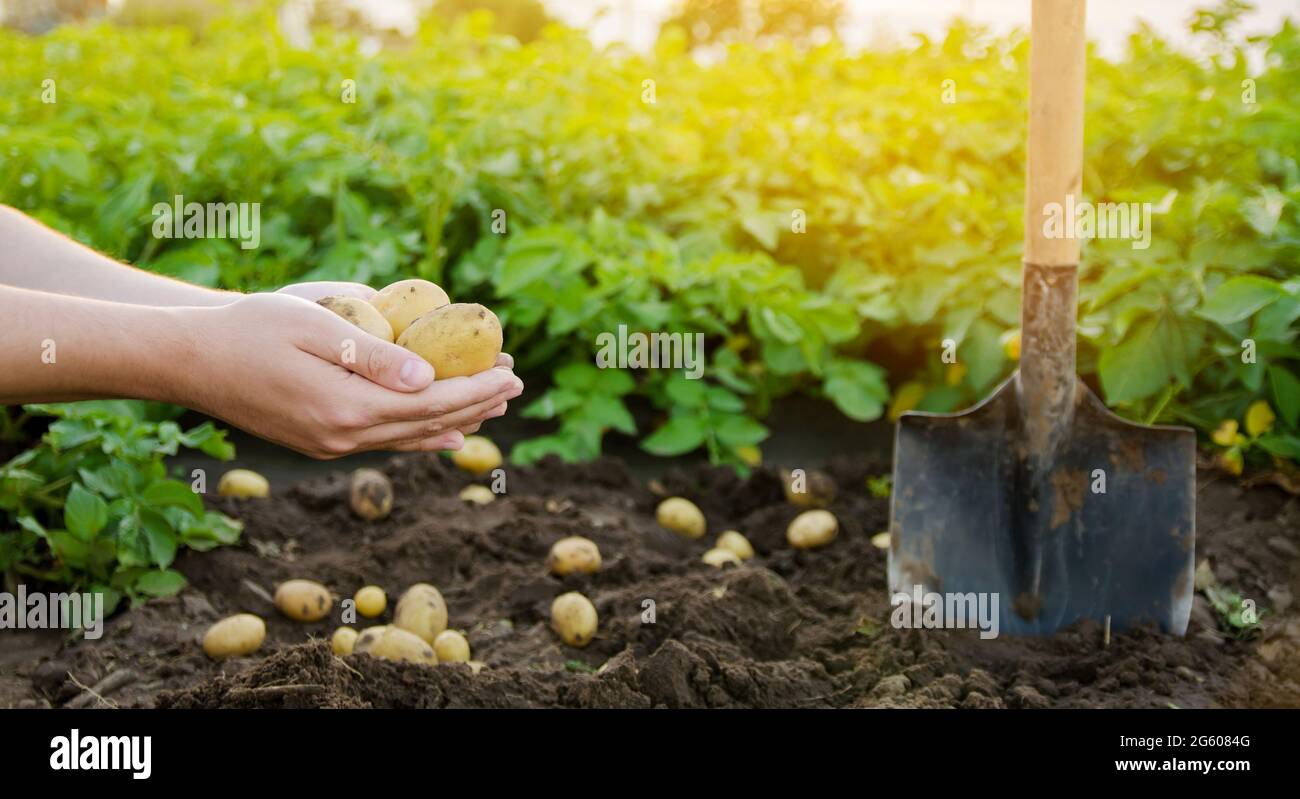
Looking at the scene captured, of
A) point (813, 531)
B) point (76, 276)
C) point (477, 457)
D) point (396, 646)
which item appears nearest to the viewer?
point (76, 276)

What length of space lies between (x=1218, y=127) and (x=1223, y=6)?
2.26ft

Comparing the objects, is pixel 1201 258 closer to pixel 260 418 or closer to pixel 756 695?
pixel 756 695

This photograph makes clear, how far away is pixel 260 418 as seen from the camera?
1.64 meters

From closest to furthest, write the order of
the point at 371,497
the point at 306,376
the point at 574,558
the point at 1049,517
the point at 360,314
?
the point at 306,376
the point at 360,314
the point at 1049,517
the point at 574,558
the point at 371,497

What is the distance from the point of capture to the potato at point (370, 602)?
7.89 ft

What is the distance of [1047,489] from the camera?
2.37 metres

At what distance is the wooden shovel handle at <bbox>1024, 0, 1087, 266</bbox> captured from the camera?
2.19 metres

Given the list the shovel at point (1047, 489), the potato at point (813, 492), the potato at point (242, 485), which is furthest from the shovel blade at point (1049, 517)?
the potato at point (242, 485)

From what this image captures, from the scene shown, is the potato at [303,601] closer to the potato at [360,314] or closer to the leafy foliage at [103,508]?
the leafy foliage at [103,508]

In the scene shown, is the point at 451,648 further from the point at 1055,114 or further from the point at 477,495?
the point at 1055,114

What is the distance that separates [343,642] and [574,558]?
53 centimetres

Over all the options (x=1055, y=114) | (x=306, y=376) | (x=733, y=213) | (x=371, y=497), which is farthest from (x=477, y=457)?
(x=1055, y=114)

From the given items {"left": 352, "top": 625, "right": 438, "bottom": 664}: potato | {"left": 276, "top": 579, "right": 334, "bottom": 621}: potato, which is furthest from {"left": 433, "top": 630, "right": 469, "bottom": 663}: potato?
{"left": 276, "top": 579, "right": 334, "bottom": 621}: potato
